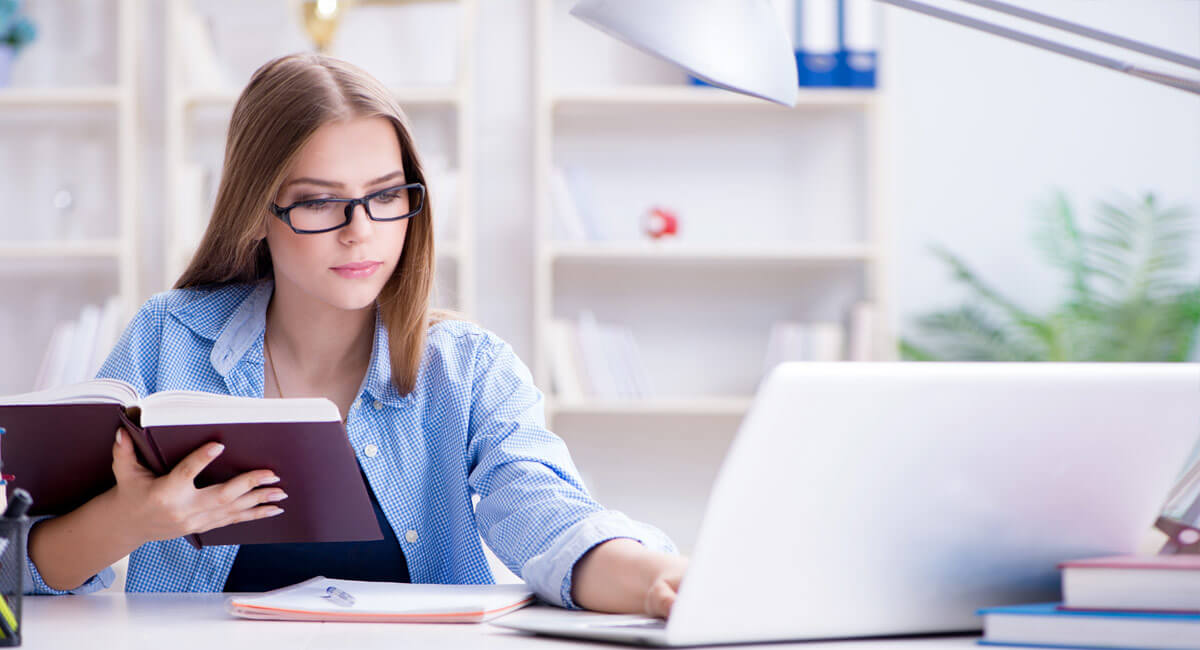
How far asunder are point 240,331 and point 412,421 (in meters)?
0.26

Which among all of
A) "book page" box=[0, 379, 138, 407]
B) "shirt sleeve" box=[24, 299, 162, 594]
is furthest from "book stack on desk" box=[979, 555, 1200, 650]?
"shirt sleeve" box=[24, 299, 162, 594]

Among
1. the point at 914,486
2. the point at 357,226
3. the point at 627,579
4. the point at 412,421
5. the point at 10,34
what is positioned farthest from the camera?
the point at 10,34

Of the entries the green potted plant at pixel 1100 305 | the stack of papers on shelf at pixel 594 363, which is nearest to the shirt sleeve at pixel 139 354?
the stack of papers on shelf at pixel 594 363

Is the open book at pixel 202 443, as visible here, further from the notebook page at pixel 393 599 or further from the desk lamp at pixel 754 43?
the desk lamp at pixel 754 43

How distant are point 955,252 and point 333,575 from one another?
242 centimetres

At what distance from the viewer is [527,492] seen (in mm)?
1152

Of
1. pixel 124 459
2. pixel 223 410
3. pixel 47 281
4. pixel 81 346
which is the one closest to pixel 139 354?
pixel 124 459

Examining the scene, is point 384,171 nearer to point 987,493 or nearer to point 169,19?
point 987,493

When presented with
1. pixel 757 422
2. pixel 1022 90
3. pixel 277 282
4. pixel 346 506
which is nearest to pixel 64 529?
pixel 346 506

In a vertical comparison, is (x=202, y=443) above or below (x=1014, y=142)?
below

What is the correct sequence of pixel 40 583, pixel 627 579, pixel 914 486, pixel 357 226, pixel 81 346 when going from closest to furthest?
1. pixel 914 486
2. pixel 627 579
3. pixel 40 583
4. pixel 357 226
5. pixel 81 346

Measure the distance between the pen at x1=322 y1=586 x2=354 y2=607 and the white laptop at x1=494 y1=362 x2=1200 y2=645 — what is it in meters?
0.27

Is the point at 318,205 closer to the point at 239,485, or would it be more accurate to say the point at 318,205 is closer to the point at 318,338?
the point at 318,338

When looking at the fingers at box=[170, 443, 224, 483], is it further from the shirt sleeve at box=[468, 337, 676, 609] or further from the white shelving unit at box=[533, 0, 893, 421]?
the white shelving unit at box=[533, 0, 893, 421]
